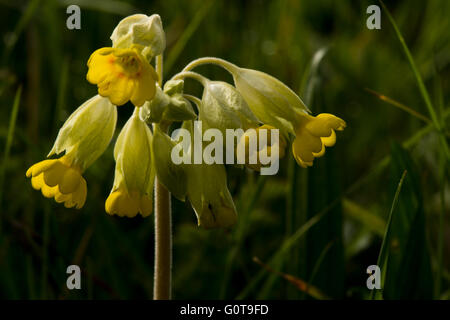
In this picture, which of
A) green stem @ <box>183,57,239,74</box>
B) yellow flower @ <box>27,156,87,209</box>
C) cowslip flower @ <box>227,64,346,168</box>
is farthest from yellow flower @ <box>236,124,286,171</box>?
yellow flower @ <box>27,156,87,209</box>

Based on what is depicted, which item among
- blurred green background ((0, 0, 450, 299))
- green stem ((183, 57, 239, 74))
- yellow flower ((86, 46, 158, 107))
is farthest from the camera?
blurred green background ((0, 0, 450, 299))

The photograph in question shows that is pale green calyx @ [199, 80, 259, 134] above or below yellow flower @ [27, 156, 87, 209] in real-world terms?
above

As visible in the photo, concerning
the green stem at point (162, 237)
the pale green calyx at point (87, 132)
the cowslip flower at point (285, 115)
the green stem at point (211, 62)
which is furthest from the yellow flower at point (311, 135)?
the pale green calyx at point (87, 132)

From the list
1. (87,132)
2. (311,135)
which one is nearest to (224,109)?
(311,135)

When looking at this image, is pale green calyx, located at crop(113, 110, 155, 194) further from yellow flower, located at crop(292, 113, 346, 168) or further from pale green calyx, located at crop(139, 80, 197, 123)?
yellow flower, located at crop(292, 113, 346, 168)

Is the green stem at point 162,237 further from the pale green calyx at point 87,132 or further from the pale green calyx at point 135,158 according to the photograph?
the pale green calyx at point 87,132

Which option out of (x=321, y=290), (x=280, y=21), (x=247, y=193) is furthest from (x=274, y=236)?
(x=280, y=21)

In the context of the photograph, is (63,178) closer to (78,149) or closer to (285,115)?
(78,149)
